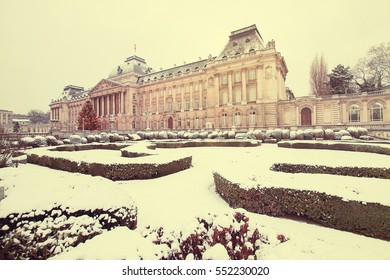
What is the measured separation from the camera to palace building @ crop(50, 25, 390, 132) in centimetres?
2806

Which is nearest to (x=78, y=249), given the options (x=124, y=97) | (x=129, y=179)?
(x=129, y=179)

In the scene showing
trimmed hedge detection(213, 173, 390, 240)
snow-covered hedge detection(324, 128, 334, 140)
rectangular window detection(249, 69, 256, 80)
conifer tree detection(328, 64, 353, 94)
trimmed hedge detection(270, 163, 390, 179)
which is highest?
rectangular window detection(249, 69, 256, 80)

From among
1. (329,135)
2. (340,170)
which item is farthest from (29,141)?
(329,135)

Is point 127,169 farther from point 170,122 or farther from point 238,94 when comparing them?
point 170,122

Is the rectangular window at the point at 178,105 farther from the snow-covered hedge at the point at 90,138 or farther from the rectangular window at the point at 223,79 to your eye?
the snow-covered hedge at the point at 90,138

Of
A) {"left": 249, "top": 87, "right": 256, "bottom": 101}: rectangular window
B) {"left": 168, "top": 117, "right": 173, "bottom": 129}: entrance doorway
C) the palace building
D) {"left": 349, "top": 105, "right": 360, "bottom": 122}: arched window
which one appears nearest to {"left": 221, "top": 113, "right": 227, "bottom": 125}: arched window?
the palace building

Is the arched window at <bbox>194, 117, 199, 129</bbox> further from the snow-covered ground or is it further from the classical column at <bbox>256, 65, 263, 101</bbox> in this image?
the snow-covered ground

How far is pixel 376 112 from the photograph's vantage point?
24500 millimetres

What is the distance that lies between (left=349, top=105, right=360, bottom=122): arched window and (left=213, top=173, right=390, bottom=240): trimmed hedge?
30.0m

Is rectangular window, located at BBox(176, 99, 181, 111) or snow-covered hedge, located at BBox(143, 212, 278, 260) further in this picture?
rectangular window, located at BBox(176, 99, 181, 111)

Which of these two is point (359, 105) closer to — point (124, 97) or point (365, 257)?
point (365, 257)

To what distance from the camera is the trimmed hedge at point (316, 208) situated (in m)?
3.26

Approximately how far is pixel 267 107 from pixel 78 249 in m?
34.3

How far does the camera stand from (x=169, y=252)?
2252 millimetres
